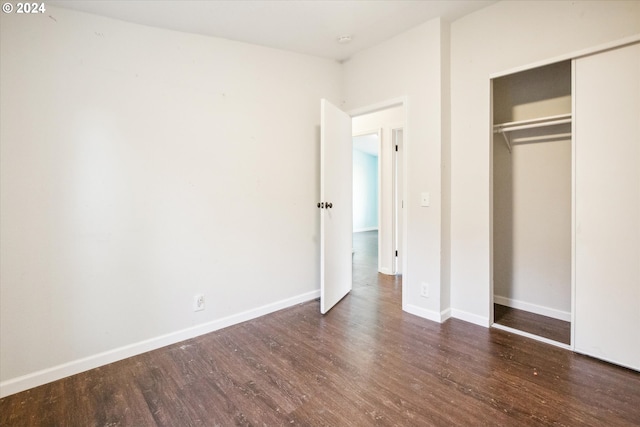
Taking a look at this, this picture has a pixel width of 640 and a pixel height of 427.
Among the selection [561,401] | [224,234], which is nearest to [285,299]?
[224,234]

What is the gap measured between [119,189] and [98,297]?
761 mm

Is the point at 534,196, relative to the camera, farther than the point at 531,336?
Yes

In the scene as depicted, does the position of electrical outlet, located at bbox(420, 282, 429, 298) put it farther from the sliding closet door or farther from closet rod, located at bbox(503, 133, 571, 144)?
closet rod, located at bbox(503, 133, 571, 144)

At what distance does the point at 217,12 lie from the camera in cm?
229

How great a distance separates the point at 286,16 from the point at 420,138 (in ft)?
4.99

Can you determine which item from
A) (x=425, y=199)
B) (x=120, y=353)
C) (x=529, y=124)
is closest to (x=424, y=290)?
(x=425, y=199)

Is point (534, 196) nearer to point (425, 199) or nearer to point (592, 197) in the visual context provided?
point (592, 197)

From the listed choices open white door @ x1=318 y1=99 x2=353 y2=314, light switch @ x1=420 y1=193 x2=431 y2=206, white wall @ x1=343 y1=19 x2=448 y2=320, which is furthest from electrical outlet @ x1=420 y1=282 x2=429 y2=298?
open white door @ x1=318 y1=99 x2=353 y2=314

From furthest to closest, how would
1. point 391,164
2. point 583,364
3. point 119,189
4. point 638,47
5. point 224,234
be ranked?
point 391,164, point 224,234, point 119,189, point 583,364, point 638,47

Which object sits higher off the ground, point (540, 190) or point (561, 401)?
point (540, 190)

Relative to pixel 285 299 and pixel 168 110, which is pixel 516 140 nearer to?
pixel 285 299

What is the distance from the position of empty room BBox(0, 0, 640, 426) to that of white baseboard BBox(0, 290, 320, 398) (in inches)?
0.5

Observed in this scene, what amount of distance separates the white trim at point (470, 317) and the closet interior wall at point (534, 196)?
2.13ft

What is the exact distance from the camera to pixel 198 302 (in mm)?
2580
